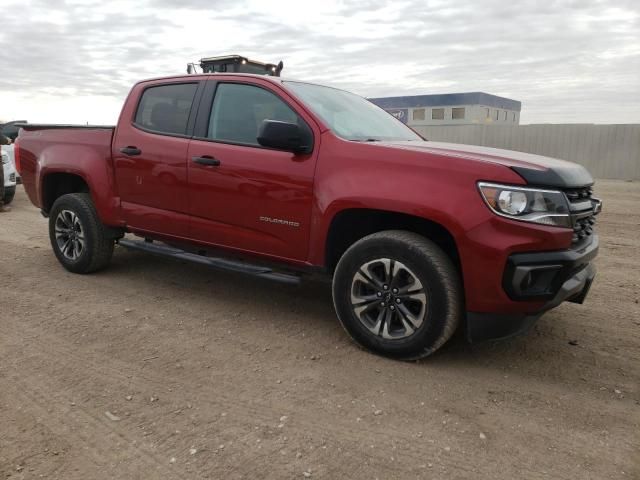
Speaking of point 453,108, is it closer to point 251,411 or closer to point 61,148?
point 61,148

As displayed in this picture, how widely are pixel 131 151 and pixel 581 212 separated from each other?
353cm

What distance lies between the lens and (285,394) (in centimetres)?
309

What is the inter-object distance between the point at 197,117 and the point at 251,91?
526 millimetres

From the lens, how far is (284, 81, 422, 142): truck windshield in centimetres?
396

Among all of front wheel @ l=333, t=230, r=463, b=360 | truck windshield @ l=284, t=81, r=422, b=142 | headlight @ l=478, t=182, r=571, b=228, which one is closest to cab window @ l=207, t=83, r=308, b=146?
truck windshield @ l=284, t=81, r=422, b=142

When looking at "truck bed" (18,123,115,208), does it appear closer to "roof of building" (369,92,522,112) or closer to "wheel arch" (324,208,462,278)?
"wheel arch" (324,208,462,278)

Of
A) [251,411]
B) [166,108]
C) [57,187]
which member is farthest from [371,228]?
[57,187]

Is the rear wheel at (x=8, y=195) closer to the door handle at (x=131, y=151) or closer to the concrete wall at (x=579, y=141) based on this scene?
the door handle at (x=131, y=151)

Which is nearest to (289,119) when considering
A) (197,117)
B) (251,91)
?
(251,91)

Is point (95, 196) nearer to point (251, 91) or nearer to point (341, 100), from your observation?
point (251, 91)

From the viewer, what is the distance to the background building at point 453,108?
27375 millimetres

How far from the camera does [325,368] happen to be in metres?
3.44

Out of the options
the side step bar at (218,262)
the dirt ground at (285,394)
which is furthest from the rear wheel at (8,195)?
the side step bar at (218,262)

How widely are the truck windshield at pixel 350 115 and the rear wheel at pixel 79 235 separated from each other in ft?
7.82
